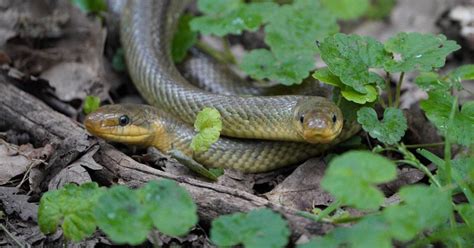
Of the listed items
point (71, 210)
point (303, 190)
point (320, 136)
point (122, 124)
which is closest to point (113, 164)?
point (122, 124)

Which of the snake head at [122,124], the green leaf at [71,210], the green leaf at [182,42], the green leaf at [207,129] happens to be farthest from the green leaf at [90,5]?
the green leaf at [71,210]

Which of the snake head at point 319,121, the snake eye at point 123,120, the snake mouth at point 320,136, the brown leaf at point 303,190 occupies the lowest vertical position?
the brown leaf at point 303,190

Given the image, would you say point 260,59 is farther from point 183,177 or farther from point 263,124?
point 183,177

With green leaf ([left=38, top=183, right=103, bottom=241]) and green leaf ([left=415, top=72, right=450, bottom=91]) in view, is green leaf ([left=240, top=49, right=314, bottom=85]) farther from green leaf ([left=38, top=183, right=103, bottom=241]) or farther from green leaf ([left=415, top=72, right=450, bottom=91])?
green leaf ([left=38, top=183, right=103, bottom=241])

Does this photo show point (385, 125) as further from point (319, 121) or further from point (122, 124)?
point (122, 124)

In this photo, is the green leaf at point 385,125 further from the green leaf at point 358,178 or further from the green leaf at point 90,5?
the green leaf at point 90,5

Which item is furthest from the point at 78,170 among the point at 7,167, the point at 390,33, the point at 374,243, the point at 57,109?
the point at 390,33

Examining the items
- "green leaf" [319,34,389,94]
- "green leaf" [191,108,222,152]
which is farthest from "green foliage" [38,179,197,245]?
"green leaf" [319,34,389,94]
